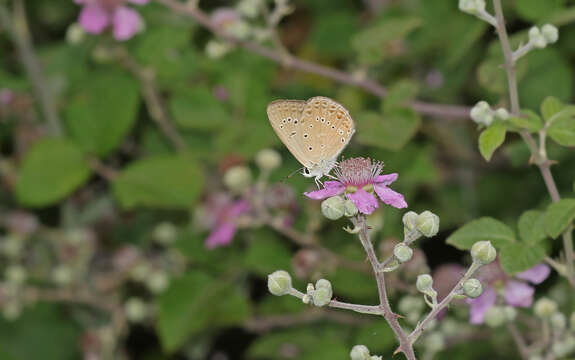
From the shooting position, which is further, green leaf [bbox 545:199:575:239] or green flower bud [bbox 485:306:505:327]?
green flower bud [bbox 485:306:505:327]

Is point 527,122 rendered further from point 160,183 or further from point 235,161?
point 160,183

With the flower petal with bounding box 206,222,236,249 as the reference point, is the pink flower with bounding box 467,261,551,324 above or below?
above

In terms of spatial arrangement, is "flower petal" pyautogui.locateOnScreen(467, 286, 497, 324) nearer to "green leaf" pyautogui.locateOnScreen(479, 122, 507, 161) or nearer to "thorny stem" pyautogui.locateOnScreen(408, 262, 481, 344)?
"green leaf" pyautogui.locateOnScreen(479, 122, 507, 161)

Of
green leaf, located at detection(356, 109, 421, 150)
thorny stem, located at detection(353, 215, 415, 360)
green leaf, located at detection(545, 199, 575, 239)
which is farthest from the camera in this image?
green leaf, located at detection(356, 109, 421, 150)

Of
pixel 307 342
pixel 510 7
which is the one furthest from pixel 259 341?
pixel 510 7

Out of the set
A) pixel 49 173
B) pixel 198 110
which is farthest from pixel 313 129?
pixel 49 173

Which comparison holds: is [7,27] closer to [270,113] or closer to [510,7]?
[270,113]

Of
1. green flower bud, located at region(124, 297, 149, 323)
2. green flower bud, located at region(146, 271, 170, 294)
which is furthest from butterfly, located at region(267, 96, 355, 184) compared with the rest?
green flower bud, located at region(124, 297, 149, 323)
